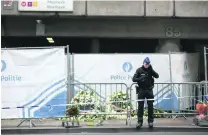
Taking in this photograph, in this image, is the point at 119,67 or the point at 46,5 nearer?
the point at 119,67

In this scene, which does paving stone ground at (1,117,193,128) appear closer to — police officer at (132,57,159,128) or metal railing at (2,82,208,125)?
metal railing at (2,82,208,125)

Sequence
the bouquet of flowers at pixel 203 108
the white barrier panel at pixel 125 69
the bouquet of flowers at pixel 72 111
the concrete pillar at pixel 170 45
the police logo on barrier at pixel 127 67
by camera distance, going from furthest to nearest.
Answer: the concrete pillar at pixel 170 45 < the police logo on barrier at pixel 127 67 < the white barrier panel at pixel 125 69 < the bouquet of flowers at pixel 203 108 < the bouquet of flowers at pixel 72 111

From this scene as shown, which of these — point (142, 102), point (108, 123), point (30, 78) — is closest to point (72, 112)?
point (108, 123)

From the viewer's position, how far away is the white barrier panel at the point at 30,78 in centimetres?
1037

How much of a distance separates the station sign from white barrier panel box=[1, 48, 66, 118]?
479 cm

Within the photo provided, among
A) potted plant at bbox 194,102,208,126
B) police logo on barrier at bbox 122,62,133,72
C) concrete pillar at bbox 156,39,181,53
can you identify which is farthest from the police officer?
concrete pillar at bbox 156,39,181,53

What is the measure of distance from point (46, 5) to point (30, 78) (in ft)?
16.9

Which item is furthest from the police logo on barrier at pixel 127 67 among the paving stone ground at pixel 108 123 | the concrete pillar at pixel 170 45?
the concrete pillar at pixel 170 45

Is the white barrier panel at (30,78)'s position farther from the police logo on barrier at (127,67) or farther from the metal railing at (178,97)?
the police logo on barrier at (127,67)

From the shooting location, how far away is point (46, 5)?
14922 millimetres

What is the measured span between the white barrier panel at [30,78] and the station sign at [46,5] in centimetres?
479

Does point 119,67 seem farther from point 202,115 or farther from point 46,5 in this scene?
point 46,5

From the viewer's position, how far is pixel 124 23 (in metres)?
16.2

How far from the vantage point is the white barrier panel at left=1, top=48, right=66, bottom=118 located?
10367 mm
